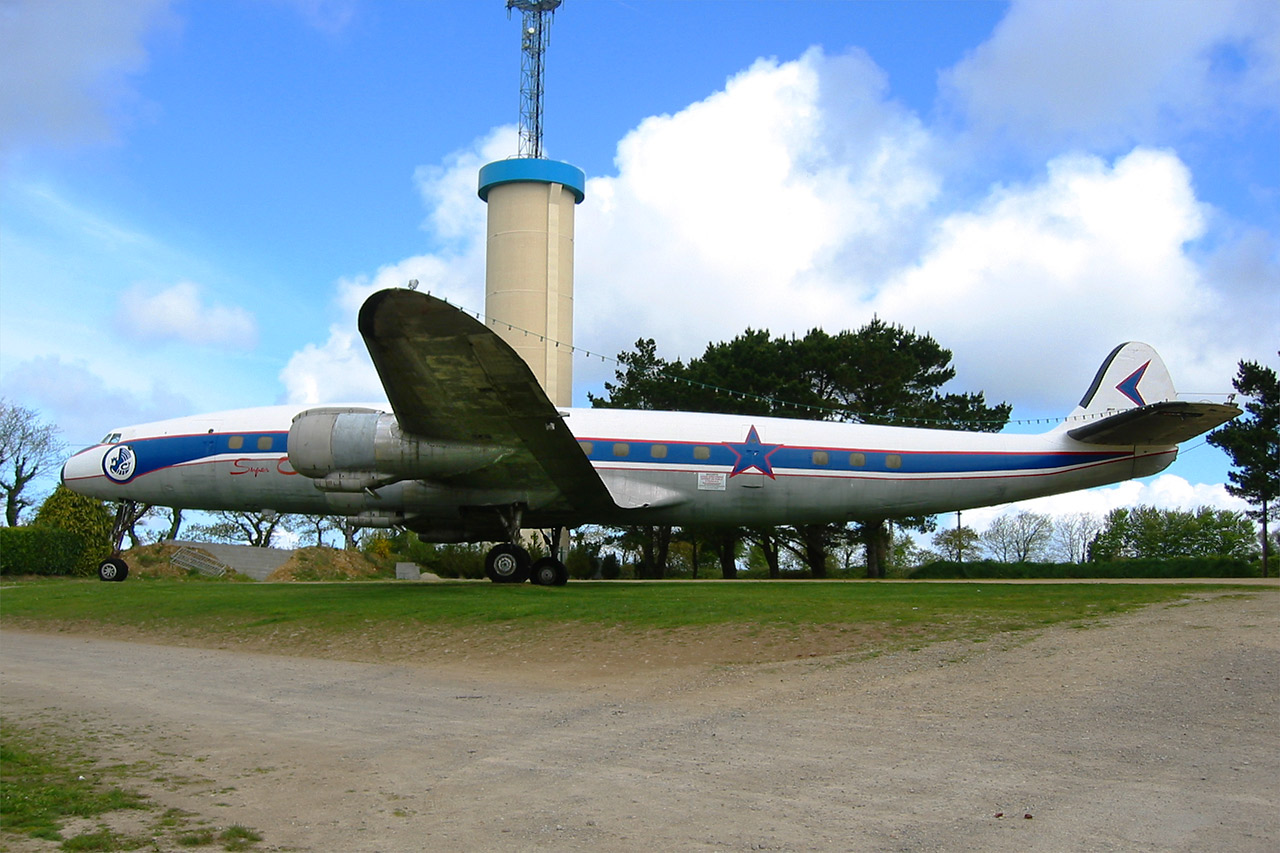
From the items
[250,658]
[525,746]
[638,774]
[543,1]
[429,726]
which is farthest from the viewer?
[543,1]

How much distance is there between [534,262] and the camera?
168 ft

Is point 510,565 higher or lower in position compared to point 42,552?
lower

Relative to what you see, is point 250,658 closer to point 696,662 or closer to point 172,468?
point 696,662

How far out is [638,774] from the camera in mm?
6496

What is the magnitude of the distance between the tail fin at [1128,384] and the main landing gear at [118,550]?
23.0m

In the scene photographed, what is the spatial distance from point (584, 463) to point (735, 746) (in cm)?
1166

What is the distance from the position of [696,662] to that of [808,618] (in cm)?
250

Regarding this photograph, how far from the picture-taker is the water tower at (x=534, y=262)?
168 feet

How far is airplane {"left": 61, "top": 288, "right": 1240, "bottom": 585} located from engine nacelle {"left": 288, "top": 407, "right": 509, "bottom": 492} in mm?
29

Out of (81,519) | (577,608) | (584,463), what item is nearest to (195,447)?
(584,463)

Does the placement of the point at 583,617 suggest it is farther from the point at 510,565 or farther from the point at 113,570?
the point at 113,570

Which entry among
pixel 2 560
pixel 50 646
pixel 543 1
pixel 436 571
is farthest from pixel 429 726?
pixel 543 1

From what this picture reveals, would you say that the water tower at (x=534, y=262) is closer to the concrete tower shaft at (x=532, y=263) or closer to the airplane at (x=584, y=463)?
the concrete tower shaft at (x=532, y=263)

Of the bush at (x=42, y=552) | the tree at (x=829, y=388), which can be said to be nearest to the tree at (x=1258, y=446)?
the tree at (x=829, y=388)
